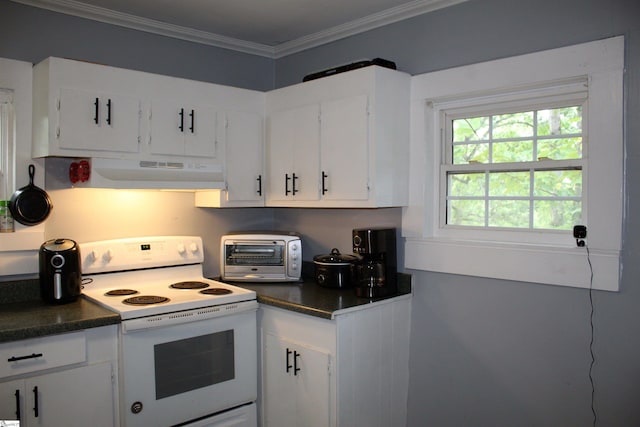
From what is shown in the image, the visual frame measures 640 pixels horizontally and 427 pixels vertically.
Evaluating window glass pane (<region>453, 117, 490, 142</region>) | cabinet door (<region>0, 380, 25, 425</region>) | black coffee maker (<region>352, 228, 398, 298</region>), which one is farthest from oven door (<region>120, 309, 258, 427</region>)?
window glass pane (<region>453, 117, 490, 142</region>)

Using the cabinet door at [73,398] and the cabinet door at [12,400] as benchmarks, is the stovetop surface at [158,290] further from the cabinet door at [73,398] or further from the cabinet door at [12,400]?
the cabinet door at [12,400]

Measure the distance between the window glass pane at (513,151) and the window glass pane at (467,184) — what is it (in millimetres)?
129

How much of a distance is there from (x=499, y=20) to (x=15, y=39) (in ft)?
7.83

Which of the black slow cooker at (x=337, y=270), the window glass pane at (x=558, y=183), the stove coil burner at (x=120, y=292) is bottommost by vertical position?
the stove coil burner at (x=120, y=292)

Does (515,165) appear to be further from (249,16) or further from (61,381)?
(61,381)

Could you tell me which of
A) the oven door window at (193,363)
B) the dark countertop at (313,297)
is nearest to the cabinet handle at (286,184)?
the dark countertop at (313,297)

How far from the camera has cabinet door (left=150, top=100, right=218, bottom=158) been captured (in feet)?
9.38

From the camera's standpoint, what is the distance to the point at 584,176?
235cm

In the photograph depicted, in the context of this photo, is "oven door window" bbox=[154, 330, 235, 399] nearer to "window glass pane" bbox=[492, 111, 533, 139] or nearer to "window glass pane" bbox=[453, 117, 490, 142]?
"window glass pane" bbox=[453, 117, 490, 142]

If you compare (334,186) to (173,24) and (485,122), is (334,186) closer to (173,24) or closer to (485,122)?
(485,122)

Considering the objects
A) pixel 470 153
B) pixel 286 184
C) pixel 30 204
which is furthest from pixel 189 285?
pixel 470 153

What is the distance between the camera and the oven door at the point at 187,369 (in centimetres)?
243

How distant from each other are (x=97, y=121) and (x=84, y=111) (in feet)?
0.25

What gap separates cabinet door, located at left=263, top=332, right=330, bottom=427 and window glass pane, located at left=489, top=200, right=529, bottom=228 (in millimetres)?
1073
